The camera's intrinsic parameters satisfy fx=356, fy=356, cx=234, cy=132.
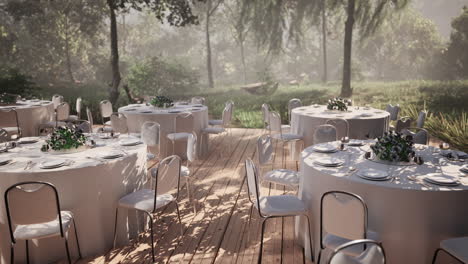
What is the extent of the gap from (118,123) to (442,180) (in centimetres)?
487

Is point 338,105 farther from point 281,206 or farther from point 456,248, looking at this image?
point 456,248

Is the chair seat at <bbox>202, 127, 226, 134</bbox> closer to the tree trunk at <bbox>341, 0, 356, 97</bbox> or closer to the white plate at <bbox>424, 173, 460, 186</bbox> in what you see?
the white plate at <bbox>424, 173, 460, 186</bbox>

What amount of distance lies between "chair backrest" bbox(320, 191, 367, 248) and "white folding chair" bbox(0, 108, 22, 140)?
6.54 meters

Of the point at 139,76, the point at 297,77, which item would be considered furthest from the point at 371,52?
the point at 139,76

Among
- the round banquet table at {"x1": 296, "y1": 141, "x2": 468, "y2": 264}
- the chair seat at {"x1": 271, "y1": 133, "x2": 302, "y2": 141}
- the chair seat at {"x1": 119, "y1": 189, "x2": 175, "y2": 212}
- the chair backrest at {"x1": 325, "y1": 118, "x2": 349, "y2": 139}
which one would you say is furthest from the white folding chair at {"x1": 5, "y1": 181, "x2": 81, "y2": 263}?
the chair backrest at {"x1": 325, "y1": 118, "x2": 349, "y2": 139}

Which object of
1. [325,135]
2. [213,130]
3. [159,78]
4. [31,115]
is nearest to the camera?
[325,135]

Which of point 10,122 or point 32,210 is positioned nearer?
point 32,210

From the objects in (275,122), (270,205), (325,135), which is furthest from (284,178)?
(275,122)

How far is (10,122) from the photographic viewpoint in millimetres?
7160

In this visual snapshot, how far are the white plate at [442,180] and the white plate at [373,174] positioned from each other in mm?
311

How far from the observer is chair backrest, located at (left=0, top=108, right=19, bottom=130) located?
7023 mm

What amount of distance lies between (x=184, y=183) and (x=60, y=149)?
6.77ft

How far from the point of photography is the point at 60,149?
3.83 meters

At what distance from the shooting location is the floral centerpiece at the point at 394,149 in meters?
3.33
